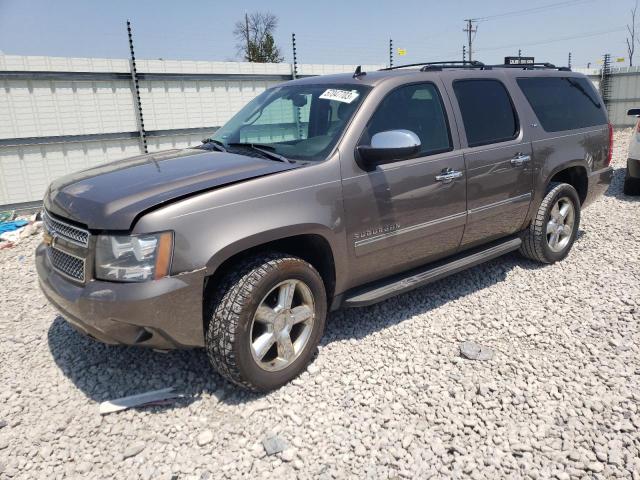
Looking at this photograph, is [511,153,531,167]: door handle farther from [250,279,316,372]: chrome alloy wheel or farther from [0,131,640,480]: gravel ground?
[250,279,316,372]: chrome alloy wheel

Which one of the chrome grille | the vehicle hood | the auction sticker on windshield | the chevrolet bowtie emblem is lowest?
the chevrolet bowtie emblem

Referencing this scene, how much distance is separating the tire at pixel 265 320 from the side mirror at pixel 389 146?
32.3 inches

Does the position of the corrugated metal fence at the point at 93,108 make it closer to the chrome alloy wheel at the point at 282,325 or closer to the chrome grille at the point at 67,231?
the chrome grille at the point at 67,231

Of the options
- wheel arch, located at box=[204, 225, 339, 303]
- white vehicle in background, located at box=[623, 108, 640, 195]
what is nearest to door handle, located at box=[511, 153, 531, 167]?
wheel arch, located at box=[204, 225, 339, 303]

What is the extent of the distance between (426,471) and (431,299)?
200 cm

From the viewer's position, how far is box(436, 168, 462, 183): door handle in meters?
3.65

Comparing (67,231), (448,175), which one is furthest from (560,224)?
(67,231)

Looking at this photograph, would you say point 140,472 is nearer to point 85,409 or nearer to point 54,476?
point 54,476

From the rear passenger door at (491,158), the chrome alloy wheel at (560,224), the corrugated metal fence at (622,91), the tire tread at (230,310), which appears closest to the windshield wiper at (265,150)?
the tire tread at (230,310)

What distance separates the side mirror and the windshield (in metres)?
0.23

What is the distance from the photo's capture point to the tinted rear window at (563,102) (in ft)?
15.2

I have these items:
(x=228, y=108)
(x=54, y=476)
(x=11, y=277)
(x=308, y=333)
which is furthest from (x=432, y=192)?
(x=228, y=108)

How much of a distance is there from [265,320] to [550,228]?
3.27 meters

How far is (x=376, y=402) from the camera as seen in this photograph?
2.93m
